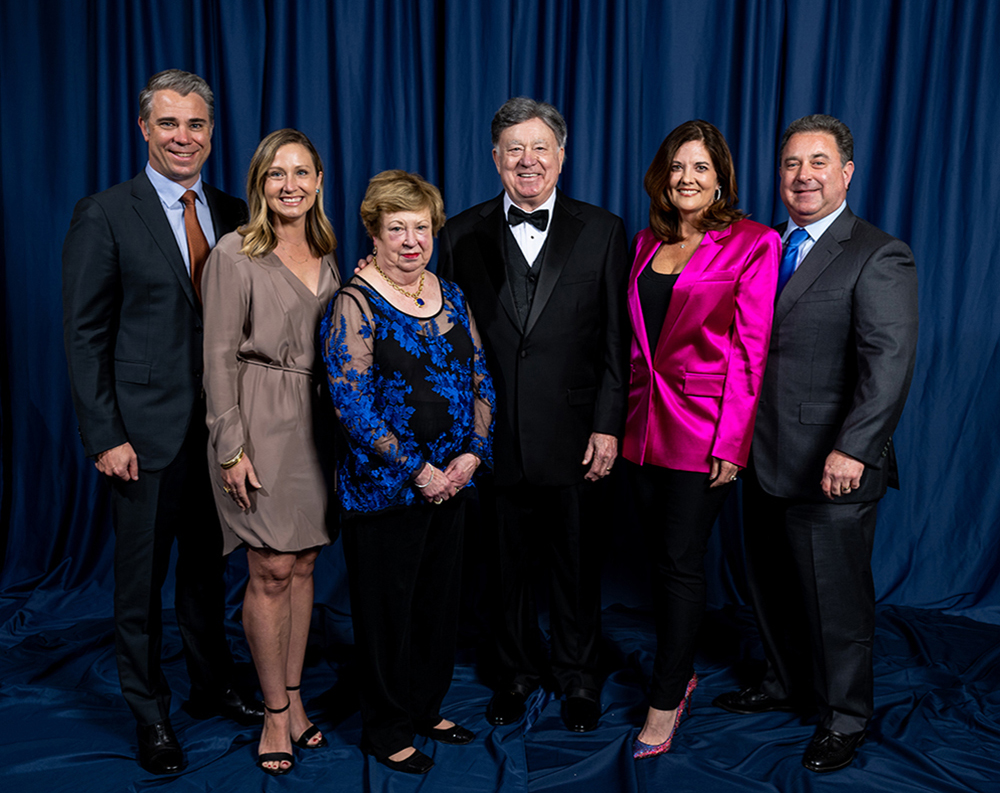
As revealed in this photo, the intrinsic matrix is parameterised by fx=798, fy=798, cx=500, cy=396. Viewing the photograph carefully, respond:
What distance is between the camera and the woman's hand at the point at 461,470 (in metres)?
2.09

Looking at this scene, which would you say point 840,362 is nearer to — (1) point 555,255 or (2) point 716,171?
(2) point 716,171

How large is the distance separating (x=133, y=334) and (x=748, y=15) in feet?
8.36

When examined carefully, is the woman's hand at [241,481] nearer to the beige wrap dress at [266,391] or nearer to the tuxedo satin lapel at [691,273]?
the beige wrap dress at [266,391]

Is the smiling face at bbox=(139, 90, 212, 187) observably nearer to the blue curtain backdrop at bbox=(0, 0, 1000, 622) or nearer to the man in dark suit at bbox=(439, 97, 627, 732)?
the man in dark suit at bbox=(439, 97, 627, 732)

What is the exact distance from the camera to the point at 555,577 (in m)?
2.46

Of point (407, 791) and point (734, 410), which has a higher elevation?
point (734, 410)

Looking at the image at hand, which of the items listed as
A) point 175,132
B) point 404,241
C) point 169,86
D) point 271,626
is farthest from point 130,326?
point 271,626

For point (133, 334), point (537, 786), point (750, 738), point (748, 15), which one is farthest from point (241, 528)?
point (748, 15)

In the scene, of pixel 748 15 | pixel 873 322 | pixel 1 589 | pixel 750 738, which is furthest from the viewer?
pixel 1 589

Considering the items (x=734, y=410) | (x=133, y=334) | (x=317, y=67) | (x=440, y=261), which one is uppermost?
(x=317, y=67)

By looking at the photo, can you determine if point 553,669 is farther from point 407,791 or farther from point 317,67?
point 317,67

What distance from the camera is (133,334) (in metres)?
2.15

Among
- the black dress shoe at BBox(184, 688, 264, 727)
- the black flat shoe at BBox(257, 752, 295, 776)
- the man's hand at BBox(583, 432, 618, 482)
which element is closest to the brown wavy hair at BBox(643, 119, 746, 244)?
the man's hand at BBox(583, 432, 618, 482)

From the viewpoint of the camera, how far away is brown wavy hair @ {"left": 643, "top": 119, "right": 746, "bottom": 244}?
7.02 feet
